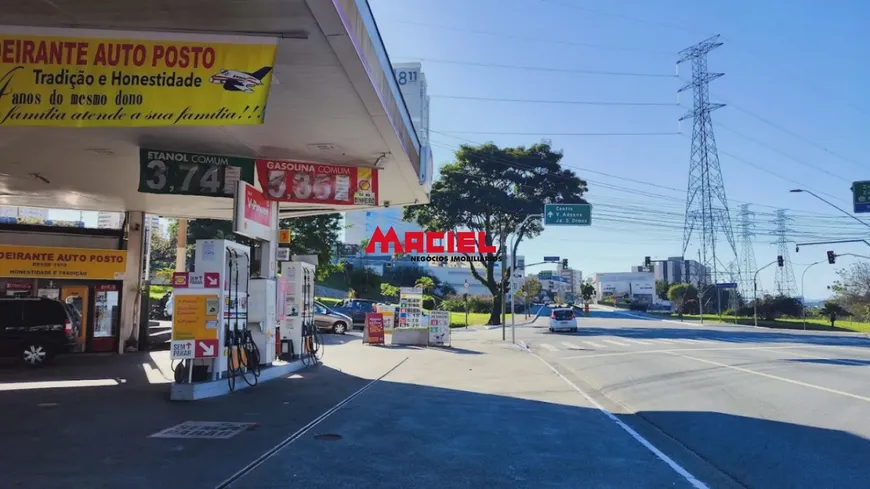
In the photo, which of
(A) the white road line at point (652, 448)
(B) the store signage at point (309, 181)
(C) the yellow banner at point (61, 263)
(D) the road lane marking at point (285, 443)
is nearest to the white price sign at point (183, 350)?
(D) the road lane marking at point (285, 443)

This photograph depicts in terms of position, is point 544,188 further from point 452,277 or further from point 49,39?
point 452,277

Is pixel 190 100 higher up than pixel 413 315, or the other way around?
pixel 190 100

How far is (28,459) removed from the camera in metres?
6.55

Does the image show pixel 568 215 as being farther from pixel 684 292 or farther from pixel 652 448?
pixel 684 292

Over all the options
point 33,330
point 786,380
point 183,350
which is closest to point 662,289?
point 786,380

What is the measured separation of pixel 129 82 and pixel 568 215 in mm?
27487

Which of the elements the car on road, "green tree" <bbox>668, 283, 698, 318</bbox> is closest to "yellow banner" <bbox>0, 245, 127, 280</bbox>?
the car on road

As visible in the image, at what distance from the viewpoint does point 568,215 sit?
3253 centimetres

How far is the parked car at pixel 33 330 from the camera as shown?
1589 cm

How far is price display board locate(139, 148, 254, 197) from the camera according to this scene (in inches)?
477

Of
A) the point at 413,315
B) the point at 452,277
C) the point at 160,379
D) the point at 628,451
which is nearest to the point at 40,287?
the point at 160,379

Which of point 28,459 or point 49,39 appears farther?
point 49,39

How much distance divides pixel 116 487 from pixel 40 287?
54.3 ft

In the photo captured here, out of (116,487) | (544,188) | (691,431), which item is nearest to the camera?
(116,487)
